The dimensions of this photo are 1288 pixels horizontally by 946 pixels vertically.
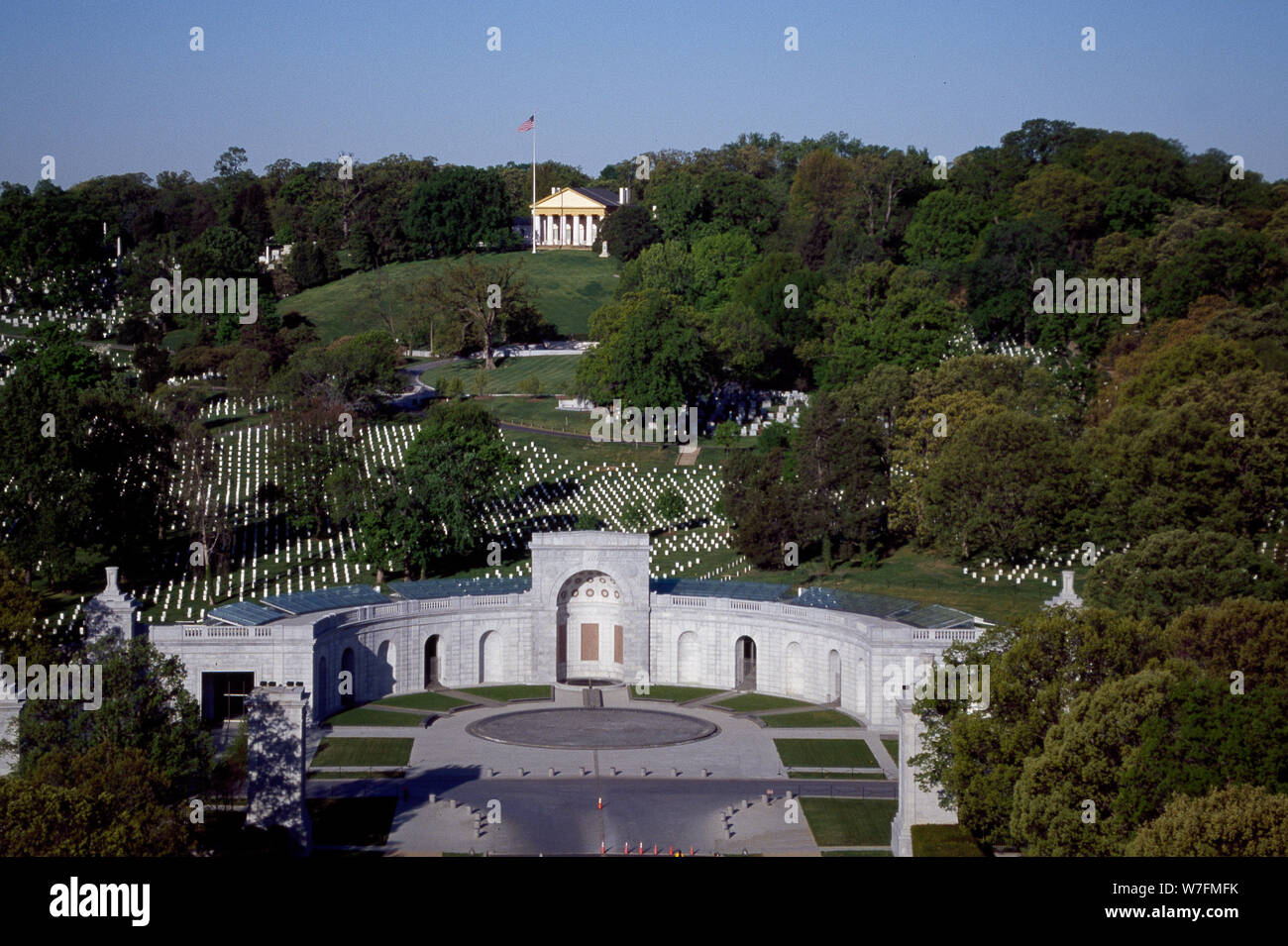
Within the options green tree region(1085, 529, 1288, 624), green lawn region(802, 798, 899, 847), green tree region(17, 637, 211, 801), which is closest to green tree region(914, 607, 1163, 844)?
green lawn region(802, 798, 899, 847)

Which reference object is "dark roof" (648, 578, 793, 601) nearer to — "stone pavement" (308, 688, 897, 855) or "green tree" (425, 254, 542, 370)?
"stone pavement" (308, 688, 897, 855)

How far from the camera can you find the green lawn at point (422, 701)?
6588cm

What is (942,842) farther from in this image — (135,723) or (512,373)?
(512,373)

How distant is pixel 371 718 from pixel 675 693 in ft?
47.5

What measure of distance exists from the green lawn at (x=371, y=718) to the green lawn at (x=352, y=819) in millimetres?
11555

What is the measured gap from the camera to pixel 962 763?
43.0 metres

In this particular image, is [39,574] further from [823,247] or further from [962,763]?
[823,247]

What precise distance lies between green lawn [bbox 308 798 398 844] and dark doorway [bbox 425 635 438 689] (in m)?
18.9

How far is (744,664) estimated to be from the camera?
70.7 m

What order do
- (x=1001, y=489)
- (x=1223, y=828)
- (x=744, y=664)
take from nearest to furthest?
(x=1223, y=828) → (x=744, y=664) → (x=1001, y=489)

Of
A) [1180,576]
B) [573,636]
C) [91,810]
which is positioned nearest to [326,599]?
[573,636]
